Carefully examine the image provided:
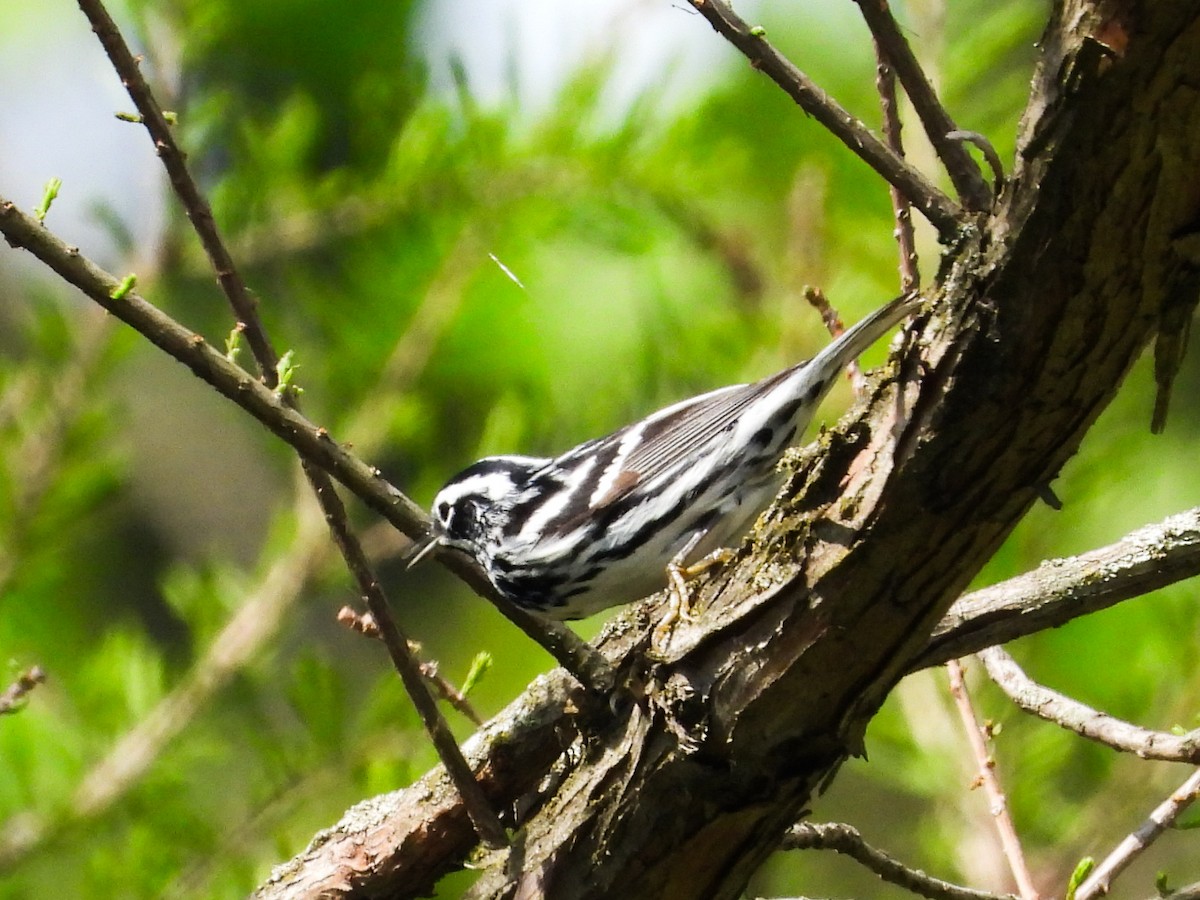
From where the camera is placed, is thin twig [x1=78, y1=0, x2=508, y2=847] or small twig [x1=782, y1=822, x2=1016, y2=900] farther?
small twig [x1=782, y1=822, x2=1016, y2=900]

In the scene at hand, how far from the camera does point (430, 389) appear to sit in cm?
426

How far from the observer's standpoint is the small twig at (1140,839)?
5.21 feet

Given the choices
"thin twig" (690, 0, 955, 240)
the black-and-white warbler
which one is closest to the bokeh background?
the black-and-white warbler

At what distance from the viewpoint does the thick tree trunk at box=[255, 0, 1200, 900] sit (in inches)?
38.7

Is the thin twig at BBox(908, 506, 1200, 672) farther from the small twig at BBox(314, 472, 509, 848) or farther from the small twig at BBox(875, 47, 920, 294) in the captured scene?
the small twig at BBox(314, 472, 509, 848)

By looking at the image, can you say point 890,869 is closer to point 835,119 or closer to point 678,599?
point 678,599

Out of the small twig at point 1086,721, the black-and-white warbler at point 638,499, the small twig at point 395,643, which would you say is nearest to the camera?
the small twig at point 395,643

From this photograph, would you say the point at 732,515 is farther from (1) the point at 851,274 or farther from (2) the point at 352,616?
(1) the point at 851,274

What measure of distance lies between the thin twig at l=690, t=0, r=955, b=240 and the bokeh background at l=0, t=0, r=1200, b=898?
3.95 feet

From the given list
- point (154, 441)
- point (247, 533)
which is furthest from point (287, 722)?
point (154, 441)

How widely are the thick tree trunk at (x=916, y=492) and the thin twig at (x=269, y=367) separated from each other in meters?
0.11

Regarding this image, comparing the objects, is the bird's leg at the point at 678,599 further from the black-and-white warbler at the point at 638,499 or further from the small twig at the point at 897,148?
the small twig at the point at 897,148

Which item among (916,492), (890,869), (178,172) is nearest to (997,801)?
(890,869)

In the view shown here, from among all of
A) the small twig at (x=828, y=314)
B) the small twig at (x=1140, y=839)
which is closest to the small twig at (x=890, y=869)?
the small twig at (x=1140, y=839)
